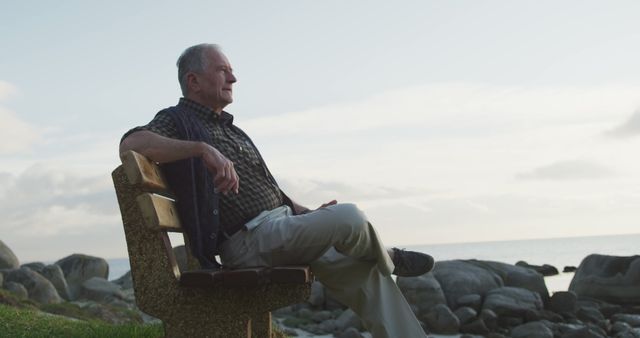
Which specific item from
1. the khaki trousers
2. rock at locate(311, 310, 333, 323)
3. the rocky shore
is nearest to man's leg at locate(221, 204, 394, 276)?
the khaki trousers

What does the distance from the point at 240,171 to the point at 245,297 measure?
76cm

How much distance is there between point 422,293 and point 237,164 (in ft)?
34.3

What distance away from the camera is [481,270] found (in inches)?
637

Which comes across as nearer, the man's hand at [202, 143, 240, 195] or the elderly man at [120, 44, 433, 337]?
the man's hand at [202, 143, 240, 195]

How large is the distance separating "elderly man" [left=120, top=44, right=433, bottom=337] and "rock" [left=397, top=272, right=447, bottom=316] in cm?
1012

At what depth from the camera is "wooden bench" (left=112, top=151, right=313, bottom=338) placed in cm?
378

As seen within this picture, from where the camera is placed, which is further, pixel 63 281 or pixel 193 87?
pixel 63 281

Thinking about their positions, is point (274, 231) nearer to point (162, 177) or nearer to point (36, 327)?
point (162, 177)

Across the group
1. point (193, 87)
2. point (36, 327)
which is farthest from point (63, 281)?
point (193, 87)

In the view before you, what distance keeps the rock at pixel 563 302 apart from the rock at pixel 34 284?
31.7 ft

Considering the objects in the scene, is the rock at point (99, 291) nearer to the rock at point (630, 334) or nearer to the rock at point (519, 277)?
the rock at point (519, 277)

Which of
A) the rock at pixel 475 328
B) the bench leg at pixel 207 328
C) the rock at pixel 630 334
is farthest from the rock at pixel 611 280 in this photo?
the bench leg at pixel 207 328

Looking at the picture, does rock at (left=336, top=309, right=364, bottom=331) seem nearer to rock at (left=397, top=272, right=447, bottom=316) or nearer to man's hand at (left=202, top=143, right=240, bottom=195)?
rock at (left=397, top=272, right=447, bottom=316)

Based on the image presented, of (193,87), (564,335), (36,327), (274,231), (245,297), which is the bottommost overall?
(564,335)
